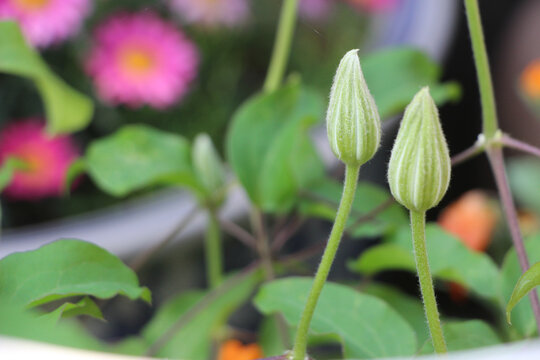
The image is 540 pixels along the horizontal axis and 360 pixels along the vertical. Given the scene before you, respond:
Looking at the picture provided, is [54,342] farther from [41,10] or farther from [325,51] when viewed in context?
[325,51]

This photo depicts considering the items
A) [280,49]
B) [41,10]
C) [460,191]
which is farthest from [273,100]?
[460,191]

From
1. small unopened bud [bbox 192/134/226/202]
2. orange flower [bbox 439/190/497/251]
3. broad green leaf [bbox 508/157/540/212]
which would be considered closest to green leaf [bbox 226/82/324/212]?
small unopened bud [bbox 192/134/226/202]

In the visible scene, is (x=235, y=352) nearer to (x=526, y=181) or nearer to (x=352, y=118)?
(x=352, y=118)

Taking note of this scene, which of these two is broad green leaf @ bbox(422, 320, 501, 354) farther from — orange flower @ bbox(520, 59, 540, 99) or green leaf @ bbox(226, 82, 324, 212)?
orange flower @ bbox(520, 59, 540, 99)

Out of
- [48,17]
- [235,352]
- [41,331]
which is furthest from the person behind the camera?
[48,17]

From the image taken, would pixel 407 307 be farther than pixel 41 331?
Yes

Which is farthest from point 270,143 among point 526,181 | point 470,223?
point 526,181

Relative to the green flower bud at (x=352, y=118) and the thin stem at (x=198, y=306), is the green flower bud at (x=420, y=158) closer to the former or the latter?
the green flower bud at (x=352, y=118)
